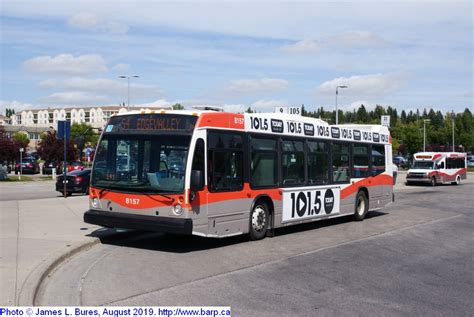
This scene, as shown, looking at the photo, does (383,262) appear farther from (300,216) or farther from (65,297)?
(65,297)

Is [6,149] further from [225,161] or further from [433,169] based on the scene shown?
[225,161]

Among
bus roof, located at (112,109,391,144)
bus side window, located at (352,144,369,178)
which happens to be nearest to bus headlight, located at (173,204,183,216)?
bus roof, located at (112,109,391,144)

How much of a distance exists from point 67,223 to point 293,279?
24.0 feet

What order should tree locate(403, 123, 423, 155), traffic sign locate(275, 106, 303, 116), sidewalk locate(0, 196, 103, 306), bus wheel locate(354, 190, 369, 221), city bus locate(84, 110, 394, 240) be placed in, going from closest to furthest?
1. sidewalk locate(0, 196, 103, 306)
2. city bus locate(84, 110, 394, 240)
3. bus wheel locate(354, 190, 369, 221)
4. traffic sign locate(275, 106, 303, 116)
5. tree locate(403, 123, 423, 155)

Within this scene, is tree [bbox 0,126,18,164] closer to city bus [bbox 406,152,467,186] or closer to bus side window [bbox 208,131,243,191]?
city bus [bbox 406,152,467,186]

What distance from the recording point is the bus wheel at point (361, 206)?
16.7 metres

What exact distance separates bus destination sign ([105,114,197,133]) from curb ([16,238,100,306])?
2.41 m

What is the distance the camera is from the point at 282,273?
8930 millimetres

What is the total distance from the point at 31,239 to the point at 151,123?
336cm

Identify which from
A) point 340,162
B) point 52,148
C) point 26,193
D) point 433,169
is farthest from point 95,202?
point 52,148

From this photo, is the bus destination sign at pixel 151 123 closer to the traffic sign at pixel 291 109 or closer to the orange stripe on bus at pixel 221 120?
the orange stripe on bus at pixel 221 120

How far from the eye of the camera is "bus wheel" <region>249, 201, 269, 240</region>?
12.0 metres

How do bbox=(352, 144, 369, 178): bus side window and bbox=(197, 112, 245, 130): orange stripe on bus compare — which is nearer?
bbox=(197, 112, 245, 130): orange stripe on bus

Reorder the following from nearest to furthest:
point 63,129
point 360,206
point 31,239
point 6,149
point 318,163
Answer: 1. point 31,239
2. point 318,163
3. point 360,206
4. point 63,129
5. point 6,149
